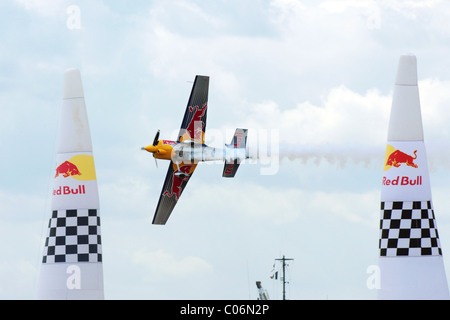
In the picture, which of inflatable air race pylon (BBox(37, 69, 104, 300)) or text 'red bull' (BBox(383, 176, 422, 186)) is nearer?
text 'red bull' (BBox(383, 176, 422, 186))

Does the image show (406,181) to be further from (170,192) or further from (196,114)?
(170,192)

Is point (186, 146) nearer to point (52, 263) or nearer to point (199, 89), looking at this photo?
point (199, 89)

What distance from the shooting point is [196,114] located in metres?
32.8

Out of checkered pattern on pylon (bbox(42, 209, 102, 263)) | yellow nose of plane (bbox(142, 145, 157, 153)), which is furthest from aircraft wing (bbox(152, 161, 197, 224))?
checkered pattern on pylon (bbox(42, 209, 102, 263))

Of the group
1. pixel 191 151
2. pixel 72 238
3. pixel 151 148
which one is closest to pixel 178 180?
pixel 191 151

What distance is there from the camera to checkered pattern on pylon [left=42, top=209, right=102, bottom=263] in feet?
74.0

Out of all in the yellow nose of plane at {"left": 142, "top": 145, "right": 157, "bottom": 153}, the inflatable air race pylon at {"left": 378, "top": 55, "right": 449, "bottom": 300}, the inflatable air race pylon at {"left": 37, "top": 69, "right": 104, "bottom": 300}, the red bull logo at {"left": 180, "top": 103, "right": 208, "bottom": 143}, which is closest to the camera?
the inflatable air race pylon at {"left": 378, "top": 55, "right": 449, "bottom": 300}

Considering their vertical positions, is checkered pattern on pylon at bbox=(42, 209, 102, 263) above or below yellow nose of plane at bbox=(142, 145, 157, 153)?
below

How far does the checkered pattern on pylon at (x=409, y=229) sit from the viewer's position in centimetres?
2138

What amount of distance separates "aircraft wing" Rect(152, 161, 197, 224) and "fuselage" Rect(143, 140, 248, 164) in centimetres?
152

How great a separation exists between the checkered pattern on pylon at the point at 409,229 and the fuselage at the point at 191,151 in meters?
11.6

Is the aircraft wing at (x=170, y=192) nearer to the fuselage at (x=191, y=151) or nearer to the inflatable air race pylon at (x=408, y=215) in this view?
the fuselage at (x=191, y=151)

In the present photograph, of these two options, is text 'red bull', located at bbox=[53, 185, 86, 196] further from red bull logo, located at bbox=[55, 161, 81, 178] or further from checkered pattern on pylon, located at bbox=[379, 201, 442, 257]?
checkered pattern on pylon, located at bbox=[379, 201, 442, 257]
